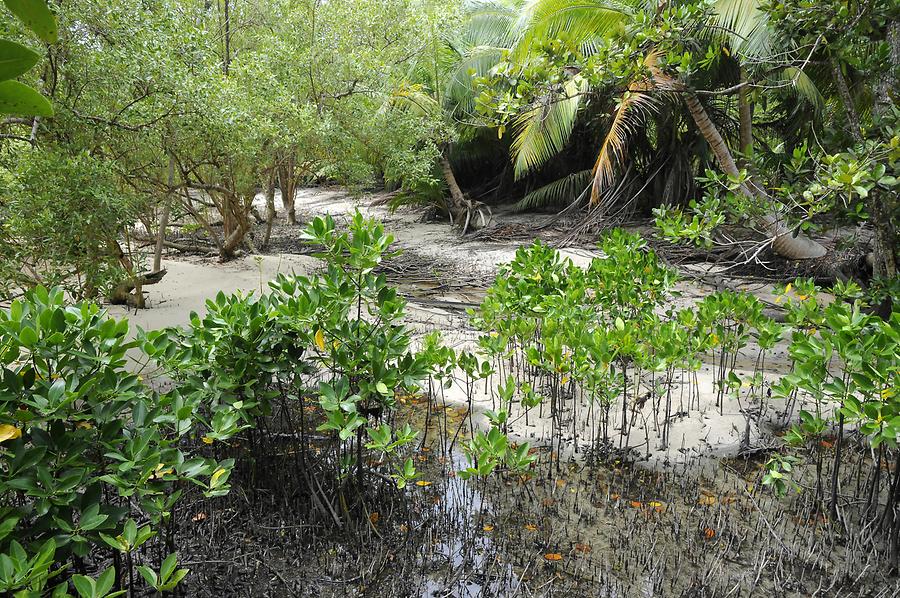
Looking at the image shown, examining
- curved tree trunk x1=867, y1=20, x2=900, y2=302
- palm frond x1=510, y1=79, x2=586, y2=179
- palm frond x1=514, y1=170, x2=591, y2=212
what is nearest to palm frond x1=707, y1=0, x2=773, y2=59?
palm frond x1=510, y1=79, x2=586, y2=179

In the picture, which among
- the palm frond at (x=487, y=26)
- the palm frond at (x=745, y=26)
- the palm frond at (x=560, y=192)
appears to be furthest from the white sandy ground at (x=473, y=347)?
the palm frond at (x=487, y=26)

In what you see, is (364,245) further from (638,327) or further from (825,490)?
(825,490)

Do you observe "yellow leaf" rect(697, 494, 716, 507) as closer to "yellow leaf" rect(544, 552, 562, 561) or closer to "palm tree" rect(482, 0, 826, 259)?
"yellow leaf" rect(544, 552, 562, 561)

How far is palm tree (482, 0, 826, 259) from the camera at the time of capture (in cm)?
611

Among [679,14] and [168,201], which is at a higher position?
[679,14]

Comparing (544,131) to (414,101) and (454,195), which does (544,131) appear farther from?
(454,195)

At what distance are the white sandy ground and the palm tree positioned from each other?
4.32 feet

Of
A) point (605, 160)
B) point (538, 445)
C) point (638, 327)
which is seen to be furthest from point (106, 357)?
point (605, 160)

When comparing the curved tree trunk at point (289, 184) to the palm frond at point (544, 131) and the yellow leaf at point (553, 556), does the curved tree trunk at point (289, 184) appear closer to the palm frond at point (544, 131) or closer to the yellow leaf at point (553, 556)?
the palm frond at point (544, 131)

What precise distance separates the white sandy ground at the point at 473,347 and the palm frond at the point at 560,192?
241cm

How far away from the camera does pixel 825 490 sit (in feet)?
9.09

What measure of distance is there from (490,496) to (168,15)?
15.2 feet

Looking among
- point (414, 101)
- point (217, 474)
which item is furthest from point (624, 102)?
point (414, 101)

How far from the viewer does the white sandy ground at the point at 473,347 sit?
3250 mm
